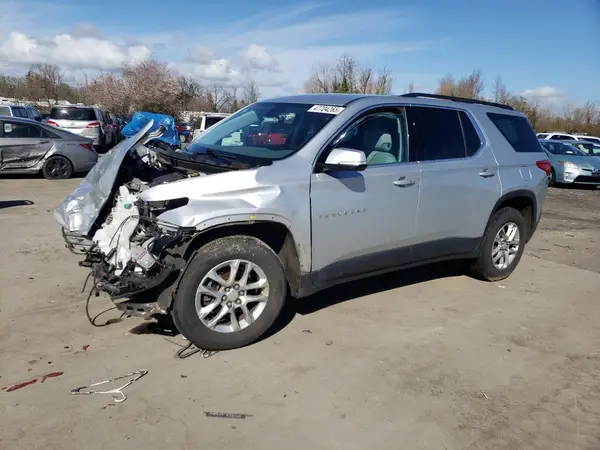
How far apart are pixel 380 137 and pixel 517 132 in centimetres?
217

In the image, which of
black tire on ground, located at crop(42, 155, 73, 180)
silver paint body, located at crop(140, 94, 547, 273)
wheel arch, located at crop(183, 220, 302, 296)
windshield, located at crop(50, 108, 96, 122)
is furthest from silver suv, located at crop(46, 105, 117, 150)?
wheel arch, located at crop(183, 220, 302, 296)

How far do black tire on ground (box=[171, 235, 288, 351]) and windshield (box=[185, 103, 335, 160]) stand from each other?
31.5 inches

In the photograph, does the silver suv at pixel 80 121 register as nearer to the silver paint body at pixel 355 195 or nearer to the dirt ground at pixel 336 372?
the dirt ground at pixel 336 372

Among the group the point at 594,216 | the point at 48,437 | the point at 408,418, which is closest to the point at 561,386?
the point at 408,418

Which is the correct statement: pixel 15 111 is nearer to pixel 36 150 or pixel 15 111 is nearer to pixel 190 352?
pixel 36 150

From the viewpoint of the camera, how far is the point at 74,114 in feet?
62.7

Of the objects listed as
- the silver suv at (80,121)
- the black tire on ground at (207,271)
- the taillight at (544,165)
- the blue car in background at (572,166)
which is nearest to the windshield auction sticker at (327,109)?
the black tire on ground at (207,271)

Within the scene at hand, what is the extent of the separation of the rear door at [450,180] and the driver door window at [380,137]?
0.40ft

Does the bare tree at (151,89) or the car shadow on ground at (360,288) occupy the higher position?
the bare tree at (151,89)

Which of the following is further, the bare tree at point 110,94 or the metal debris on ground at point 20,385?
the bare tree at point 110,94

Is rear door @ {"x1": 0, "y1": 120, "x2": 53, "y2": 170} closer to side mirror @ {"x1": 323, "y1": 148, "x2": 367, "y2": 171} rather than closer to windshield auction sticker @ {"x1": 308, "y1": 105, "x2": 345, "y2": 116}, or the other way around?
windshield auction sticker @ {"x1": 308, "y1": 105, "x2": 345, "y2": 116}

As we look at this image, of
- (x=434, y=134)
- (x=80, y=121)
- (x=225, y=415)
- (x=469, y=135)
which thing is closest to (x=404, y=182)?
(x=434, y=134)

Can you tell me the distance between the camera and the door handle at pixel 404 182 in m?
4.71

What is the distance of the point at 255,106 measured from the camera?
217 inches
